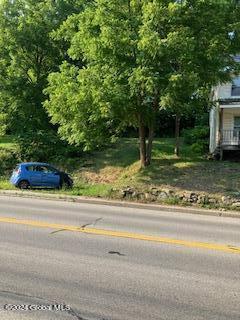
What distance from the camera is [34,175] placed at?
27312mm

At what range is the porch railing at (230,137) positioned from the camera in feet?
109

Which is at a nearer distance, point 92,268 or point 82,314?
point 82,314

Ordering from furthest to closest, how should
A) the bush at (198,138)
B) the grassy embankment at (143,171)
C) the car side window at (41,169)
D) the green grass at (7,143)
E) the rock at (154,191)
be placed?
the green grass at (7,143) < the bush at (198,138) < the car side window at (41,169) < the grassy embankment at (143,171) < the rock at (154,191)

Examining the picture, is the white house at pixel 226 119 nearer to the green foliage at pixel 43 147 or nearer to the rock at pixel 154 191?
the green foliage at pixel 43 147

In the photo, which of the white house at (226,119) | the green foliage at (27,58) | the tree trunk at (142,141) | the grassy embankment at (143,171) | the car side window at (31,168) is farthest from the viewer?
the green foliage at (27,58)

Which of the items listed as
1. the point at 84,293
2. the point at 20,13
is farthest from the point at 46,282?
the point at 20,13

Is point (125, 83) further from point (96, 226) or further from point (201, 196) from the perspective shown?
point (96, 226)

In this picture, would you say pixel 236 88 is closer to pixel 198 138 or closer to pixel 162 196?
pixel 198 138

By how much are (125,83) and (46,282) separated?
17.2 meters

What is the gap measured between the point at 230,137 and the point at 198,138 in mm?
5246

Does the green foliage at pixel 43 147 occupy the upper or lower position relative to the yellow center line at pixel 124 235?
upper

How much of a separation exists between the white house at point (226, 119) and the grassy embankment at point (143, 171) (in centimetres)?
173

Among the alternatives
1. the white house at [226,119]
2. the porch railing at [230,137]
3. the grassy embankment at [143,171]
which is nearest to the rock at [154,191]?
the grassy embankment at [143,171]

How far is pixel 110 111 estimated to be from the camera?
77.7 feet
